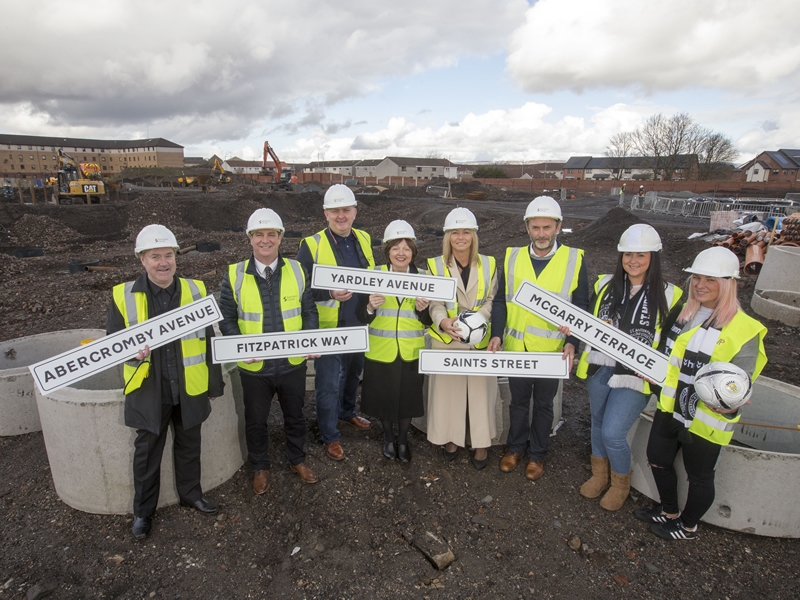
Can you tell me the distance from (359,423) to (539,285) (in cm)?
259

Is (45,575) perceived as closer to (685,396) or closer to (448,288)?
(448,288)

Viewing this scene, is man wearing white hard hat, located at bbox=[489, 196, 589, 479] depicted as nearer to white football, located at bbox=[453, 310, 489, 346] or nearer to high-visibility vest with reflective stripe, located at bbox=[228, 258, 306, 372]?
white football, located at bbox=[453, 310, 489, 346]

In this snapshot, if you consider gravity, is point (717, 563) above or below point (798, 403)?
below

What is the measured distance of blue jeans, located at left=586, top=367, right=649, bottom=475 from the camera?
12.2 ft

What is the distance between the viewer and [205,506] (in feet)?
12.6

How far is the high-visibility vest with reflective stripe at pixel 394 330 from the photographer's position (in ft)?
13.8

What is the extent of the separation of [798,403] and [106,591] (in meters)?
6.19

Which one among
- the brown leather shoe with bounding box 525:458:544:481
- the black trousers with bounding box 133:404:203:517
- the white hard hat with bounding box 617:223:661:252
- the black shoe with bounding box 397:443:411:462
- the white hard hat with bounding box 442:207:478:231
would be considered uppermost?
the white hard hat with bounding box 442:207:478:231

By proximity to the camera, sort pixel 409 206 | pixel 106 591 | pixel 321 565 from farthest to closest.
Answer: pixel 409 206 → pixel 321 565 → pixel 106 591

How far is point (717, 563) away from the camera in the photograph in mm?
3482

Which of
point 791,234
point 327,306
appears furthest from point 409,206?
point 327,306

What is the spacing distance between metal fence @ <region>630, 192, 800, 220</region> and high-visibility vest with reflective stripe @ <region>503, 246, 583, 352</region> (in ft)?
79.6

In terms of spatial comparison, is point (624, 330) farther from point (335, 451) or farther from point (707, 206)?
point (707, 206)

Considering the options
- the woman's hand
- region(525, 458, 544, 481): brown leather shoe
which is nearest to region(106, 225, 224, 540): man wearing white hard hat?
the woman's hand
